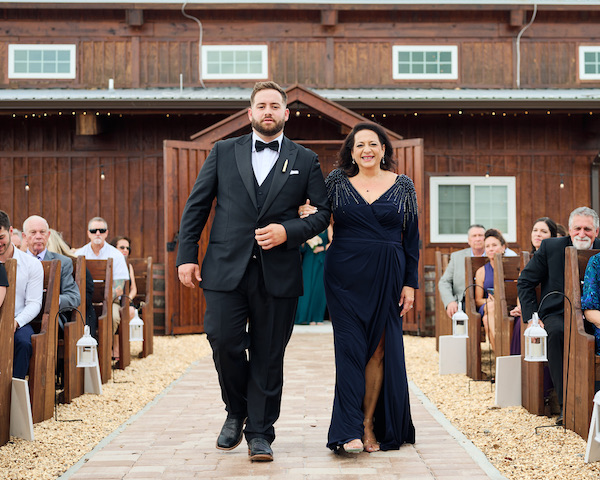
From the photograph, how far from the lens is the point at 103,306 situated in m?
8.59

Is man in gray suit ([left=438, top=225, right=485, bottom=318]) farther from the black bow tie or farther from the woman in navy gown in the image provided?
the black bow tie

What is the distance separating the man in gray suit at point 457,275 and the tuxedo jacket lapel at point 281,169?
4.63 m

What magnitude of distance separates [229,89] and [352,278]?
1100 centimetres

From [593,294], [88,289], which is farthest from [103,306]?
[593,294]

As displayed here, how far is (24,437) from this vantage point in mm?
5637

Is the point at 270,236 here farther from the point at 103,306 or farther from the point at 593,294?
the point at 103,306

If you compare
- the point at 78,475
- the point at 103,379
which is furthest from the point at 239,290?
the point at 103,379

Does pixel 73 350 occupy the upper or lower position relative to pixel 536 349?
lower

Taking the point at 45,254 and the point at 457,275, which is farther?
the point at 457,275

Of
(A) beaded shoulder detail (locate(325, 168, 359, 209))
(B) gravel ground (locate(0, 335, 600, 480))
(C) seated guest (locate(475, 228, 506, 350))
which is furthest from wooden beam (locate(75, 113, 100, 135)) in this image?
(A) beaded shoulder detail (locate(325, 168, 359, 209))

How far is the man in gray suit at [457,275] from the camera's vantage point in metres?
9.45

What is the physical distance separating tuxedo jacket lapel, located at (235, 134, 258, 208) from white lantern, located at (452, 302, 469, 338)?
168 inches

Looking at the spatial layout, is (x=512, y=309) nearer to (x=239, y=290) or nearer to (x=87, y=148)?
(x=239, y=290)

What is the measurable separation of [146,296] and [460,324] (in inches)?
164
